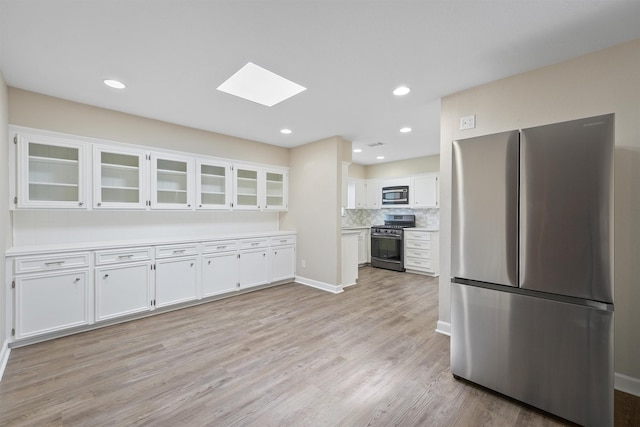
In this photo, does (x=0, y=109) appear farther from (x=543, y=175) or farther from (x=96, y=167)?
(x=543, y=175)

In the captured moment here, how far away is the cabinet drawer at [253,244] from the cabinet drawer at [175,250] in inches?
28.2

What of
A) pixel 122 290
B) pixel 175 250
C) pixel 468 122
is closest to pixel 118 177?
pixel 175 250

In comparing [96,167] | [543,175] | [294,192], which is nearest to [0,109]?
[96,167]

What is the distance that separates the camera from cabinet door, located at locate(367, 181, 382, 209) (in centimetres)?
698

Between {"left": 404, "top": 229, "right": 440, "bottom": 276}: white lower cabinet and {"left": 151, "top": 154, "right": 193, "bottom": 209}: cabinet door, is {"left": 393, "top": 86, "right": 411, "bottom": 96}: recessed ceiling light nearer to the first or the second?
{"left": 151, "top": 154, "right": 193, "bottom": 209}: cabinet door

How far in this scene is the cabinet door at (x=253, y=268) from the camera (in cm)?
427

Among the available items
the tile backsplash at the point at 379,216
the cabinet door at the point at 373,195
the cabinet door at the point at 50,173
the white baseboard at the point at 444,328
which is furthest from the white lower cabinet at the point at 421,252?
the cabinet door at the point at 50,173

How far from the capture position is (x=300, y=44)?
6.57 feet

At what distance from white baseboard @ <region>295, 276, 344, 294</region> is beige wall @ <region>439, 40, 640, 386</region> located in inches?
121

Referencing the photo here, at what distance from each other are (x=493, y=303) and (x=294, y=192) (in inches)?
149

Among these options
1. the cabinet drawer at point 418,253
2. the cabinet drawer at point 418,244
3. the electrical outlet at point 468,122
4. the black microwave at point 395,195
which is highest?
the electrical outlet at point 468,122

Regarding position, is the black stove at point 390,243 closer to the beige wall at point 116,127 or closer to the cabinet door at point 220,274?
the beige wall at point 116,127

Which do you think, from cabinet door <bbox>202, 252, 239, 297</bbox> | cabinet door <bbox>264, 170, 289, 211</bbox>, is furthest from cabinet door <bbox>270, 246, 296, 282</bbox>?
cabinet door <bbox>264, 170, 289, 211</bbox>

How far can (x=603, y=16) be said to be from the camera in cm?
169
